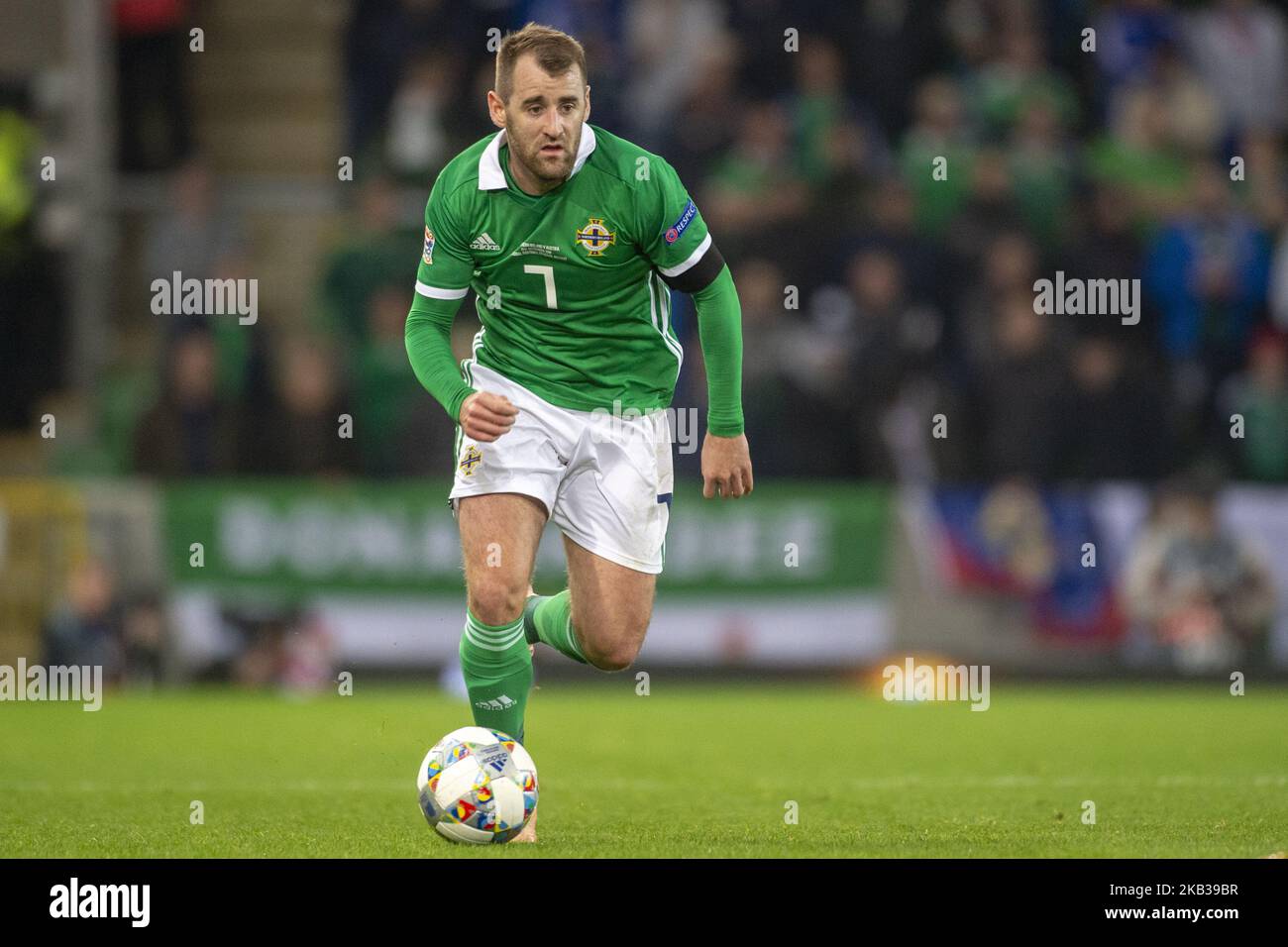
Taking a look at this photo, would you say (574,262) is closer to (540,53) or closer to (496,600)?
(540,53)

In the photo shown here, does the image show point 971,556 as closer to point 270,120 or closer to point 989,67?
point 989,67

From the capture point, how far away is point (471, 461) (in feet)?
21.2

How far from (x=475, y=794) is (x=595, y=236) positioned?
71.3 inches

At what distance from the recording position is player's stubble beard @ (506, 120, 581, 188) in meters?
6.21

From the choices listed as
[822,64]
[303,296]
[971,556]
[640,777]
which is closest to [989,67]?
[822,64]

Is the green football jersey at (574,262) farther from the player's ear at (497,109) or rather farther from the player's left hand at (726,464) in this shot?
the player's left hand at (726,464)

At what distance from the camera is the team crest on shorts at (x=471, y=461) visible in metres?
6.46

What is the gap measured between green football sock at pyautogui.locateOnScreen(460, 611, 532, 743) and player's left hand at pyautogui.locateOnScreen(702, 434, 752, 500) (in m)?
0.78

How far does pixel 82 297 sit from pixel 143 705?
434 centimetres

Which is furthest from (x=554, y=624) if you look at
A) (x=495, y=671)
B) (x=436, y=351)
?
(x=436, y=351)

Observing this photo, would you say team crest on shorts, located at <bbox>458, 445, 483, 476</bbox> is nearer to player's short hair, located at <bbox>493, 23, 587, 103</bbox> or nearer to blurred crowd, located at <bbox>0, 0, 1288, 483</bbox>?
player's short hair, located at <bbox>493, 23, 587, 103</bbox>

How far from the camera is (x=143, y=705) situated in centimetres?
1230

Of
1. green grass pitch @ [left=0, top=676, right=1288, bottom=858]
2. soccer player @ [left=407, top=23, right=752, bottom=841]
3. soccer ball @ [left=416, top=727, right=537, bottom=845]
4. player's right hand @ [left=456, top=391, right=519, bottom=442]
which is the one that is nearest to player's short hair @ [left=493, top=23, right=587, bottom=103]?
soccer player @ [left=407, top=23, right=752, bottom=841]

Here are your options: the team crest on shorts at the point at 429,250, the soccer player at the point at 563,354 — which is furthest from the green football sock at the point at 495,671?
the team crest on shorts at the point at 429,250
